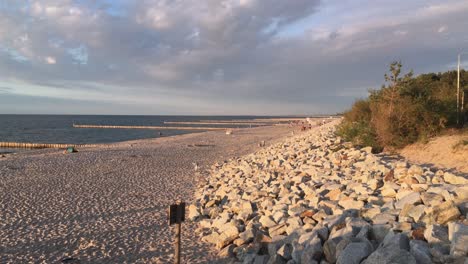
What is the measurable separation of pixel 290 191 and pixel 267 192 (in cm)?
68

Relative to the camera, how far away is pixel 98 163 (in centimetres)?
1725

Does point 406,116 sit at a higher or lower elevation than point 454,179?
higher

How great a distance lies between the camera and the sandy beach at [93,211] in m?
6.46

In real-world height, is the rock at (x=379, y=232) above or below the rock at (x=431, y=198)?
below

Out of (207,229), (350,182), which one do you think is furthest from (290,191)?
(207,229)

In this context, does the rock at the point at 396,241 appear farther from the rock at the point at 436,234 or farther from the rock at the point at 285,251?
the rock at the point at 285,251

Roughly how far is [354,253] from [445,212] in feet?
5.04

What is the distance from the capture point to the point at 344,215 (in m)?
5.49

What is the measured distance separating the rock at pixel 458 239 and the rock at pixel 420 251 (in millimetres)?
240

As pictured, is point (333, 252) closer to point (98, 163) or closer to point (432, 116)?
point (432, 116)

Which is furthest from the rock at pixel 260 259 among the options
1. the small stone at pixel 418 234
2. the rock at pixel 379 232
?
the small stone at pixel 418 234

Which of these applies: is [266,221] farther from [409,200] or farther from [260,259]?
[409,200]

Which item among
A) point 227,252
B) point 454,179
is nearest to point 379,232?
point 227,252

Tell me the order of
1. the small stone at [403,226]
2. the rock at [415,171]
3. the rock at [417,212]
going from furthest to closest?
the rock at [415,171] → the rock at [417,212] → the small stone at [403,226]
